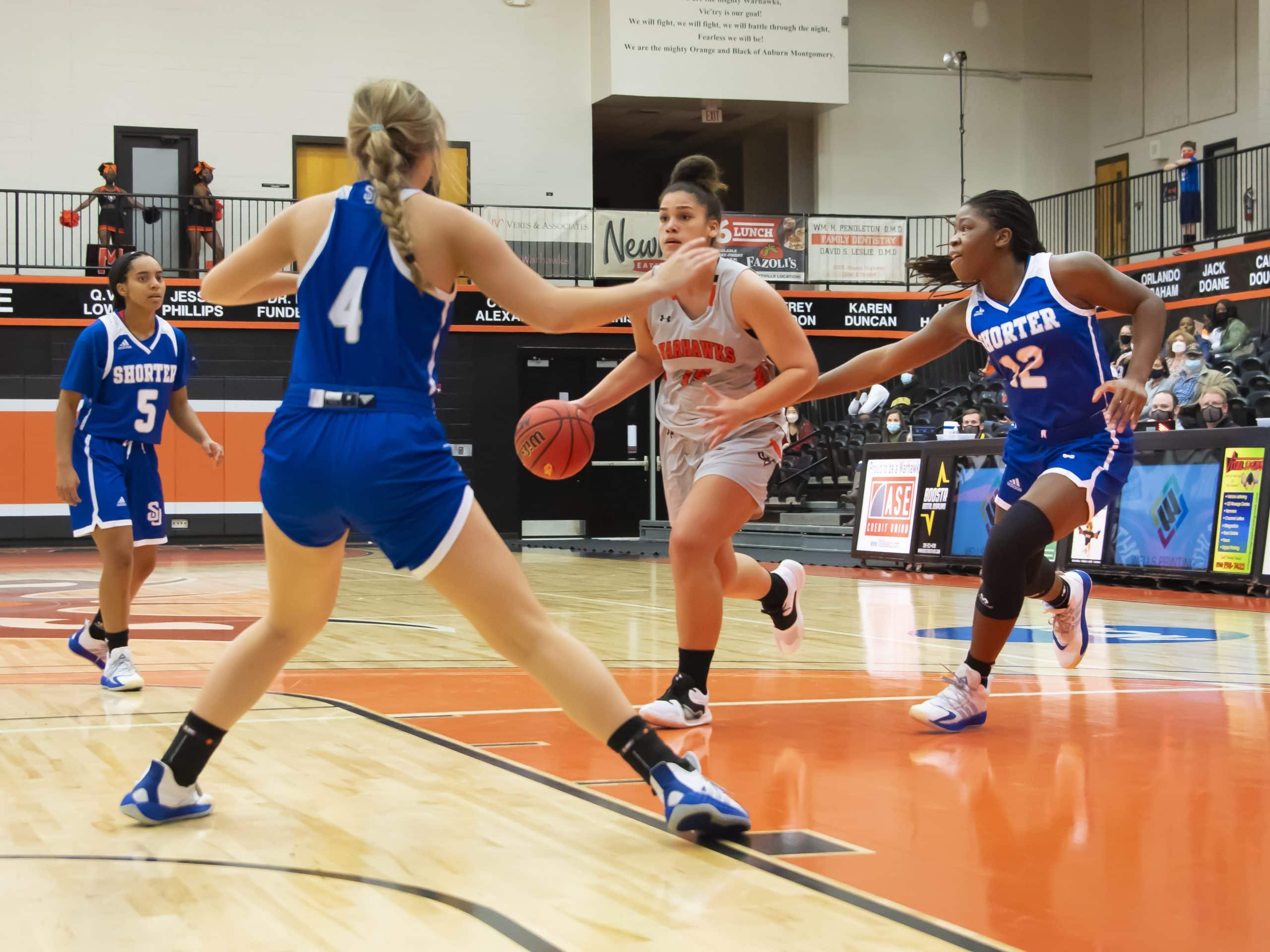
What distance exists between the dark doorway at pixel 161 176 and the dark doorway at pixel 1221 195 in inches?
574

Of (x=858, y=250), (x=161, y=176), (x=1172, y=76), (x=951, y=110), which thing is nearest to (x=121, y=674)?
(x=161, y=176)

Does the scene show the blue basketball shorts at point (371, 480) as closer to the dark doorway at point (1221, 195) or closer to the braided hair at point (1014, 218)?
the braided hair at point (1014, 218)

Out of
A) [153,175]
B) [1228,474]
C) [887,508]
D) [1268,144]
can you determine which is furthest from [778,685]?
[153,175]

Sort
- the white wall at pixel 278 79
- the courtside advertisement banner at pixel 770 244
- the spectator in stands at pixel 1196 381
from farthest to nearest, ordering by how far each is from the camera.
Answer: the courtside advertisement banner at pixel 770 244
the white wall at pixel 278 79
the spectator in stands at pixel 1196 381

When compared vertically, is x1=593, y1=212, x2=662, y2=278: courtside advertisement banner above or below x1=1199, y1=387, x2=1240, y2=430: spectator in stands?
above

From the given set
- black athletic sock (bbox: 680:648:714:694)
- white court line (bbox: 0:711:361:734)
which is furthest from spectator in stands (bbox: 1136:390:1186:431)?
white court line (bbox: 0:711:361:734)

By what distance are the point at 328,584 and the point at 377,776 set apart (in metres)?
0.84

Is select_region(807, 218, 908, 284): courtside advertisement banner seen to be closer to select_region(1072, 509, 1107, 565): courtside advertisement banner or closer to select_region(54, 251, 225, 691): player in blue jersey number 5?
select_region(1072, 509, 1107, 565): courtside advertisement banner

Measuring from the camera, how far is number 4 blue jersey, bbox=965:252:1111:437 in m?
4.41

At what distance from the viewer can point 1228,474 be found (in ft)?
32.0

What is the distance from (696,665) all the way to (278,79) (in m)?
18.9

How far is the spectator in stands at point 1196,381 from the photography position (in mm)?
11734

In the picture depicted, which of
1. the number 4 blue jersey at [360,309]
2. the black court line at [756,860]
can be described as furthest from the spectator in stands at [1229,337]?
the number 4 blue jersey at [360,309]

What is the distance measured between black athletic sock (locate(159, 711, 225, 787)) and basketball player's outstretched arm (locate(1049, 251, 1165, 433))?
2732 millimetres
